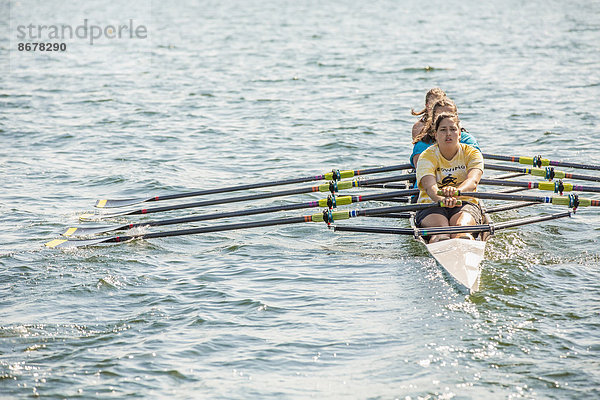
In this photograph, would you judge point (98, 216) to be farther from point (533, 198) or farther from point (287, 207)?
point (533, 198)

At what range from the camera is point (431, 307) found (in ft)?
22.7

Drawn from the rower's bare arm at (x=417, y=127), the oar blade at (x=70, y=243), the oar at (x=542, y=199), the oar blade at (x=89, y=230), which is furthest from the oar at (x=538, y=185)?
the oar blade at (x=70, y=243)

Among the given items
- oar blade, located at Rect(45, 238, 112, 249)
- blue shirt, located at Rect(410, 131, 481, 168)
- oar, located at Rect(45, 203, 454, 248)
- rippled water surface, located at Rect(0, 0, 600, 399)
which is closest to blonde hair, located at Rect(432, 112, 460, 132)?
blue shirt, located at Rect(410, 131, 481, 168)

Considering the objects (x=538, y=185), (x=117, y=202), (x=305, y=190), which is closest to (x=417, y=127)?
(x=305, y=190)

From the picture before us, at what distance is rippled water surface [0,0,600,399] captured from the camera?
19.5 ft

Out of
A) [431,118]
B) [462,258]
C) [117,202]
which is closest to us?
[462,258]

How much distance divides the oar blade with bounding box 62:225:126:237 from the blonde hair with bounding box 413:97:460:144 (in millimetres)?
3779

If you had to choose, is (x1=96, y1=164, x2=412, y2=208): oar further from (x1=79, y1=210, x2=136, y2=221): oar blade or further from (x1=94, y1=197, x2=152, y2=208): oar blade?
(x1=79, y1=210, x2=136, y2=221): oar blade

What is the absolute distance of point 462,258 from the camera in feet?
24.3

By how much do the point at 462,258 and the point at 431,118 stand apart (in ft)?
6.25

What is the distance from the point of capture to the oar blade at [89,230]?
9180 millimetres

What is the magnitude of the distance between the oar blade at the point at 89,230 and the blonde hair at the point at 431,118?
12.4ft

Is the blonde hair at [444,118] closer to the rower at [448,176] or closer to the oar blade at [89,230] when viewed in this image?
the rower at [448,176]

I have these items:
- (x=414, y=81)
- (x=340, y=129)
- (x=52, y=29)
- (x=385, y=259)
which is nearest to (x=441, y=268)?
(x=385, y=259)
